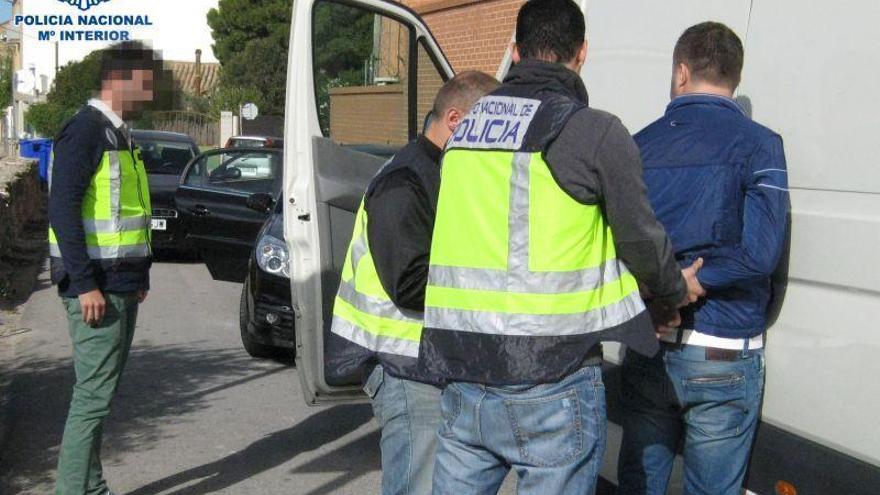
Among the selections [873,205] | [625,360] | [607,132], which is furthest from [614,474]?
[607,132]

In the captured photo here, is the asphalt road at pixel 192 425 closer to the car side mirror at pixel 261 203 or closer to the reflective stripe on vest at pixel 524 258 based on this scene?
the car side mirror at pixel 261 203

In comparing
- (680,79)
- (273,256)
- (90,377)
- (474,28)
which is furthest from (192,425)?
(474,28)

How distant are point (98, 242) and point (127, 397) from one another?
106 inches

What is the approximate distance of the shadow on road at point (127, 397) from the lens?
5586mm

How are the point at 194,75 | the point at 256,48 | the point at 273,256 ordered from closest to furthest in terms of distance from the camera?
the point at 273,256, the point at 256,48, the point at 194,75

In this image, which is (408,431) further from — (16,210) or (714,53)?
Result: (16,210)

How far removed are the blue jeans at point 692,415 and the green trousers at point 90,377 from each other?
2155 mm

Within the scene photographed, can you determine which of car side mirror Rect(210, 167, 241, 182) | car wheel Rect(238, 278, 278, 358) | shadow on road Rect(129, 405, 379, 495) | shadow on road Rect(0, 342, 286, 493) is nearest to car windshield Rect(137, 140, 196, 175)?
car side mirror Rect(210, 167, 241, 182)

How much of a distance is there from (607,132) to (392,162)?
34.0 inches

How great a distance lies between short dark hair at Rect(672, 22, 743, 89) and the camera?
312 centimetres

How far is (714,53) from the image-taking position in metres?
3.13

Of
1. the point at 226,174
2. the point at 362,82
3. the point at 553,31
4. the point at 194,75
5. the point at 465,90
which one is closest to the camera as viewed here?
the point at 553,31

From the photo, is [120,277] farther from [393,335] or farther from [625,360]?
[625,360]

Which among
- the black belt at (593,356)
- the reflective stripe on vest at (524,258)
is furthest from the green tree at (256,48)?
the black belt at (593,356)
